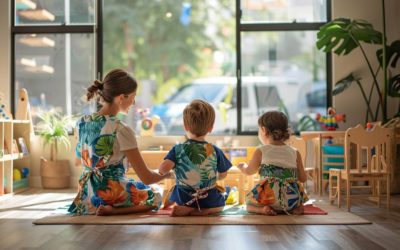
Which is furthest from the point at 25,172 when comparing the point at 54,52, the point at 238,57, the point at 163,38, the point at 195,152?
the point at 163,38

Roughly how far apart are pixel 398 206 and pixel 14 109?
4.17m

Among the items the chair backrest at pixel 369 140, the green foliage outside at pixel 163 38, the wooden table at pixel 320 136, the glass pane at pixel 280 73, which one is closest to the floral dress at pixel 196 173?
the chair backrest at pixel 369 140

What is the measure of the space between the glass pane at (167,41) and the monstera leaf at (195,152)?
384 centimetres

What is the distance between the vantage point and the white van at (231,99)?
6.45 m

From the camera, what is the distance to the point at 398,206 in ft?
14.4

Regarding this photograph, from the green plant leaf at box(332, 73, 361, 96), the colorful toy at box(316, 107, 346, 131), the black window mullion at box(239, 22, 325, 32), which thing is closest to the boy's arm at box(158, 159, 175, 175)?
the colorful toy at box(316, 107, 346, 131)

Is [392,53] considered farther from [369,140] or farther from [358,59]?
[369,140]

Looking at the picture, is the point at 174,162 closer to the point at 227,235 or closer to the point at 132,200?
the point at 132,200

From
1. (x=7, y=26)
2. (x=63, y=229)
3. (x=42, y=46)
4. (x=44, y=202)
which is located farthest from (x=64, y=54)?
(x=63, y=229)

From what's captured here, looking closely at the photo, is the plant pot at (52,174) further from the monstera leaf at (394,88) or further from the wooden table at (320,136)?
the monstera leaf at (394,88)

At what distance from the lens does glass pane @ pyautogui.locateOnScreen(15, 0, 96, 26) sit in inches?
254

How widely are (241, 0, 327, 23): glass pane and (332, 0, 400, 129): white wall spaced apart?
0.23m

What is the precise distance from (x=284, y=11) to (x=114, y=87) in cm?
327

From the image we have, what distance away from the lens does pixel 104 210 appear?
3607mm
